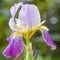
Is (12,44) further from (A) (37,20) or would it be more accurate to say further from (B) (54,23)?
(B) (54,23)

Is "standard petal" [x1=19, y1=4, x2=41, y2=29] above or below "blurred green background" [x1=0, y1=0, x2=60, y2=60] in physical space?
above

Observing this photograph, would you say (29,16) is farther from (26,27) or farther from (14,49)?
(14,49)

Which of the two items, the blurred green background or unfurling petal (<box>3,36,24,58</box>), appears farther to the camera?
the blurred green background

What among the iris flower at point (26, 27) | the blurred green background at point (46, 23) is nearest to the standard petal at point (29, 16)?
the iris flower at point (26, 27)

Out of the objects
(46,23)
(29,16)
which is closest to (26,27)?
(29,16)

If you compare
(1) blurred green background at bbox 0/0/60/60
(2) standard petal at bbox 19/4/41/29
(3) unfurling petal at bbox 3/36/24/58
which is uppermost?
(2) standard petal at bbox 19/4/41/29

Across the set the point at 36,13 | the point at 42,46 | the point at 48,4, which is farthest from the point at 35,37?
the point at 36,13

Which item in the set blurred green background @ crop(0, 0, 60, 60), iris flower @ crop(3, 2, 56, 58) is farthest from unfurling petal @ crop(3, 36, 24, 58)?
blurred green background @ crop(0, 0, 60, 60)

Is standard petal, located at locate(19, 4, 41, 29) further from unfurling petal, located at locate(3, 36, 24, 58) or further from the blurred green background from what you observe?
the blurred green background
